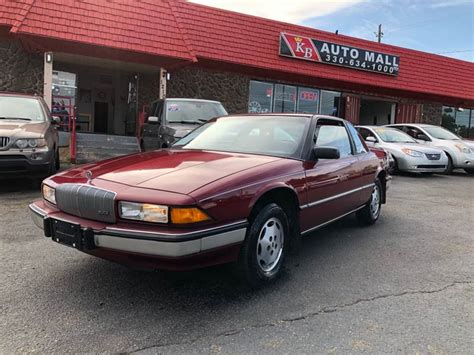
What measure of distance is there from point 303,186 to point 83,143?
8.77 m

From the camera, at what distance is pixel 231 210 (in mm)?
3160

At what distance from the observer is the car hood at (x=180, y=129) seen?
862 centimetres

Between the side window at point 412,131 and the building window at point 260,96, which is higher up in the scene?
the building window at point 260,96

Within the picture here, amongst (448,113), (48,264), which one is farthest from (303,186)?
(448,113)

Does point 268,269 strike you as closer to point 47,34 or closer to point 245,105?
point 47,34

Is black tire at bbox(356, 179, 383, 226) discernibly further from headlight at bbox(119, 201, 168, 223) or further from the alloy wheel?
headlight at bbox(119, 201, 168, 223)

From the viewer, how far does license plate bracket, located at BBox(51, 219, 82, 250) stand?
3096 mm

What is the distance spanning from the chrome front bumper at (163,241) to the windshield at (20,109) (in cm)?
567

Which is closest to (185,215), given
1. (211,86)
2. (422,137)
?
(422,137)

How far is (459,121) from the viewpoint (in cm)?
2250

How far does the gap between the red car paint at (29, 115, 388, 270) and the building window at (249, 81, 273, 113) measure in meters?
11.9

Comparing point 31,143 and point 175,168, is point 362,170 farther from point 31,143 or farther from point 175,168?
point 31,143

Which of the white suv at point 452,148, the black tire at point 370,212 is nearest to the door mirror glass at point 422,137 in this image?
the white suv at point 452,148

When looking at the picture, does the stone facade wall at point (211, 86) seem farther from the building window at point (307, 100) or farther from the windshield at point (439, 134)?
the windshield at point (439, 134)
